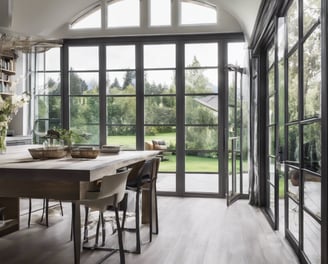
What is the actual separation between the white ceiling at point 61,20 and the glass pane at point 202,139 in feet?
5.54

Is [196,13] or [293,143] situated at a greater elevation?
[196,13]

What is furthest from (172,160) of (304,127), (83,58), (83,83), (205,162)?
(304,127)

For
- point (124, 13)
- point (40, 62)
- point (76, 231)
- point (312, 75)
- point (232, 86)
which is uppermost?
point (124, 13)

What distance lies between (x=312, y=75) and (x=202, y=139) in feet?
12.2

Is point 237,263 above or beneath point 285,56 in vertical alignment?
beneath

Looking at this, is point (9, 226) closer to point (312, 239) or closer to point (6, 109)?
point (6, 109)

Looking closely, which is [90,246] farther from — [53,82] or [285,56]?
[53,82]

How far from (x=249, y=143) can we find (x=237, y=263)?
295cm

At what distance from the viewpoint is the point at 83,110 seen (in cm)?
683

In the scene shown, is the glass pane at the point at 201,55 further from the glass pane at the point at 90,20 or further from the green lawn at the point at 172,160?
the glass pane at the point at 90,20

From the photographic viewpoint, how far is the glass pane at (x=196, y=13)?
6.39 meters

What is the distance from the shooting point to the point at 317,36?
2604 mm

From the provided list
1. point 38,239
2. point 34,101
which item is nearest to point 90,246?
point 38,239

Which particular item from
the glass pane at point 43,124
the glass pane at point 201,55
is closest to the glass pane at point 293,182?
the glass pane at point 201,55
